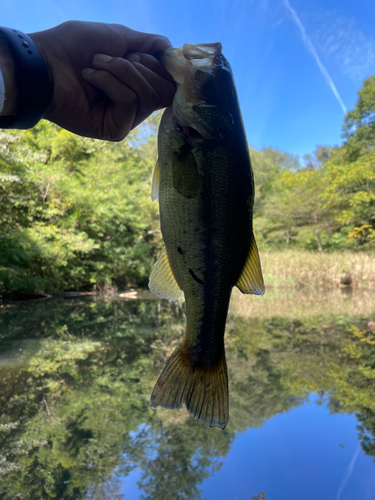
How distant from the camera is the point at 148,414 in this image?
10.2 ft

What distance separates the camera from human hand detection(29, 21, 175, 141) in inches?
61.3

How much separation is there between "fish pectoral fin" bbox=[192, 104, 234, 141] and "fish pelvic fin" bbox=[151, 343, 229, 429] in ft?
3.11

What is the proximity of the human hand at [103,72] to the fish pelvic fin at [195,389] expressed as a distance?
1.20m

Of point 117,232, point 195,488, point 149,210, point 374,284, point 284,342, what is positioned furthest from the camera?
point 149,210

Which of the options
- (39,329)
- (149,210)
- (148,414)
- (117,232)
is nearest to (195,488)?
(148,414)

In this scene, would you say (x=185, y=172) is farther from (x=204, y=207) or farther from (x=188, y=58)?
(x=188, y=58)

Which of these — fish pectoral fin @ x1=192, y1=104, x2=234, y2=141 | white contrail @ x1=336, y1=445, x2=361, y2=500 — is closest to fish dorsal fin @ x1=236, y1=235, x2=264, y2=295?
fish pectoral fin @ x1=192, y1=104, x2=234, y2=141

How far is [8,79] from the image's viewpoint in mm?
1458

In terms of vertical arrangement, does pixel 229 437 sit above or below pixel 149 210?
below

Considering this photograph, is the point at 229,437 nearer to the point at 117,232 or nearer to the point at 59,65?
the point at 59,65

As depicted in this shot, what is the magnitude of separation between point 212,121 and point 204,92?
142 mm

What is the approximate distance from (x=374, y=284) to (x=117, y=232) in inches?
512

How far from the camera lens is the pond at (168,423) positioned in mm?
2236

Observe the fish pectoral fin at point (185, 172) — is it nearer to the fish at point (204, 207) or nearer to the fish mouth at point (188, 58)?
the fish at point (204, 207)
